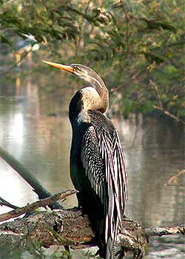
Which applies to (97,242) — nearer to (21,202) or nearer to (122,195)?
(122,195)

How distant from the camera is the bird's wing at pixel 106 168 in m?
5.05

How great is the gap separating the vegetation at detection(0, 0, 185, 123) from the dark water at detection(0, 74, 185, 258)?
2.52 ft

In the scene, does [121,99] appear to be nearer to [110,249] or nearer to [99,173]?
[99,173]

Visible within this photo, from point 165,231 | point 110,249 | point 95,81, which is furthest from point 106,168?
point 95,81

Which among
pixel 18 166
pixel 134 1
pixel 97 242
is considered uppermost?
pixel 134 1

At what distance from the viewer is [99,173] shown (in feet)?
17.1

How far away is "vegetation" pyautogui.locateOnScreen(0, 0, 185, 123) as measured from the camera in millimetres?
8047

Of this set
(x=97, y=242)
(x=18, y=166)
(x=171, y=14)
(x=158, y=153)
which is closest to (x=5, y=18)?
(x=18, y=166)

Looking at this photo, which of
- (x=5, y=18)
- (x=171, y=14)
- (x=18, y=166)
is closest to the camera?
(x=18, y=166)

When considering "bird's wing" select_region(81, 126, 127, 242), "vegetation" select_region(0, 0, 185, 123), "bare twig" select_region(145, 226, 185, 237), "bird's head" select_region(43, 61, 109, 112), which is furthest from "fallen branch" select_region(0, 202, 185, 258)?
"vegetation" select_region(0, 0, 185, 123)

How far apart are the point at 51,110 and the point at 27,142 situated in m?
4.84

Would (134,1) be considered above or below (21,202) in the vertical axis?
above

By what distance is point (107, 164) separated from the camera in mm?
5145

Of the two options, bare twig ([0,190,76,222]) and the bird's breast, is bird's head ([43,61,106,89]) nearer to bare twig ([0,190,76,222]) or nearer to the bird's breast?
the bird's breast
